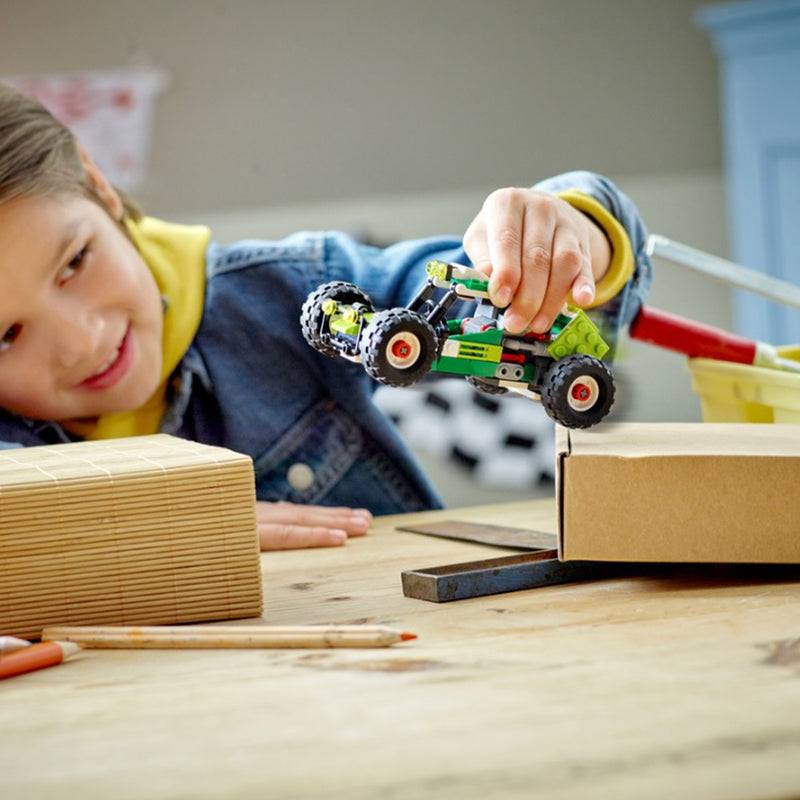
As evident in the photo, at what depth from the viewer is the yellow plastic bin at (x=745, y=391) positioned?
0.89m

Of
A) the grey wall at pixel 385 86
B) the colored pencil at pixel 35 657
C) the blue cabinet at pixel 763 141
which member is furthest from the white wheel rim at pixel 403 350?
the blue cabinet at pixel 763 141

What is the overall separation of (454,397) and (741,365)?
2.30 ft

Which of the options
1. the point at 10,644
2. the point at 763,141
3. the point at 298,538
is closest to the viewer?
the point at 10,644

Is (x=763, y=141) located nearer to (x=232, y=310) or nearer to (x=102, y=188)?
(x=232, y=310)

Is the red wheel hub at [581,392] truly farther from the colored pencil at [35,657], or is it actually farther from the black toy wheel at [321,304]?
the colored pencil at [35,657]

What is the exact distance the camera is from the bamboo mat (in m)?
0.65

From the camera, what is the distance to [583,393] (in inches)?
27.8

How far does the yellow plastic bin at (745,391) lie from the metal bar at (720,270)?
5 centimetres

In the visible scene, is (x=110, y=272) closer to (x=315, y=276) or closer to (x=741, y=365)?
(x=315, y=276)

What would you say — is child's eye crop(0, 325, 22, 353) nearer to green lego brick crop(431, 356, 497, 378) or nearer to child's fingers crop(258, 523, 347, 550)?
child's fingers crop(258, 523, 347, 550)

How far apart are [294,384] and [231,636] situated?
658 millimetres

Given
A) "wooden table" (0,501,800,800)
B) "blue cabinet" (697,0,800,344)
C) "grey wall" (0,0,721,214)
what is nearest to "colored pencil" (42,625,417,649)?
"wooden table" (0,501,800,800)

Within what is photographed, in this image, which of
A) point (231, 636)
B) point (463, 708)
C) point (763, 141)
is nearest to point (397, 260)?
point (231, 636)

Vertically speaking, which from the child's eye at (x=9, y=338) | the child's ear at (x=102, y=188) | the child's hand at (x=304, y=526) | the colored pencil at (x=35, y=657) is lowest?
the colored pencil at (x=35, y=657)
